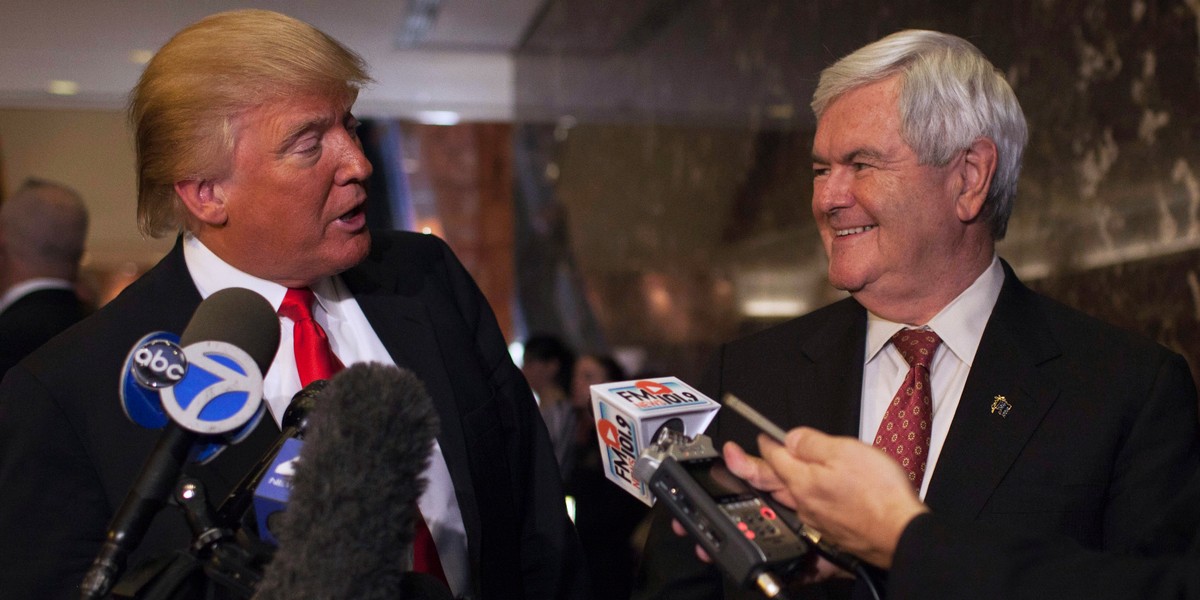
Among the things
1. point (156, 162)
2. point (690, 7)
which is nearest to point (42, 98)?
point (690, 7)

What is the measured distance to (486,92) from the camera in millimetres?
7781

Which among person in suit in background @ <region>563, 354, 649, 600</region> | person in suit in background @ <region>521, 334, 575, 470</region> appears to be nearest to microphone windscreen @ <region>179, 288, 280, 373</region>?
person in suit in background @ <region>563, 354, 649, 600</region>

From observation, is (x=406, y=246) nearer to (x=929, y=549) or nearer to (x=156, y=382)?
(x=156, y=382)

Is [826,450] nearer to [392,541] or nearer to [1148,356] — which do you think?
[392,541]

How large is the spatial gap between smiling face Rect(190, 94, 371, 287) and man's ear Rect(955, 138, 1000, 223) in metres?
0.93

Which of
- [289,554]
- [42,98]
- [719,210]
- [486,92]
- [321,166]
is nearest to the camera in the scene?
[289,554]

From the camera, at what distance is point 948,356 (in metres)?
1.68

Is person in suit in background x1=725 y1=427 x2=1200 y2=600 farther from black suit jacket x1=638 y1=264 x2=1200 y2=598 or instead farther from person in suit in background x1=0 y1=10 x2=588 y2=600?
person in suit in background x1=0 y1=10 x2=588 y2=600

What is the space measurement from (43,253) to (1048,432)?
9.93 feet

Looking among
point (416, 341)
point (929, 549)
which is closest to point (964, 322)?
point (929, 549)

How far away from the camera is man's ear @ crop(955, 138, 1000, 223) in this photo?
5.57ft

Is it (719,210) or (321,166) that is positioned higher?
(321,166)

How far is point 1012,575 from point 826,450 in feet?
0.80

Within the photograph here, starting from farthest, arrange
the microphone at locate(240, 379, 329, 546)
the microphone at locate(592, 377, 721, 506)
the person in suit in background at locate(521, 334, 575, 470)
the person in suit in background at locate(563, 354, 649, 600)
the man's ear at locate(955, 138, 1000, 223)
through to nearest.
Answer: the person in suit in background at locate(521, 334, 575, 470) → the person in suit in background at locate(563, 354, 649, 600) → the man's ear at locate(955, 138, 1000, 223) → the microphone at locate(592, 377, 721, 506) → the microphone at locate(240, 379, 329, 546)
